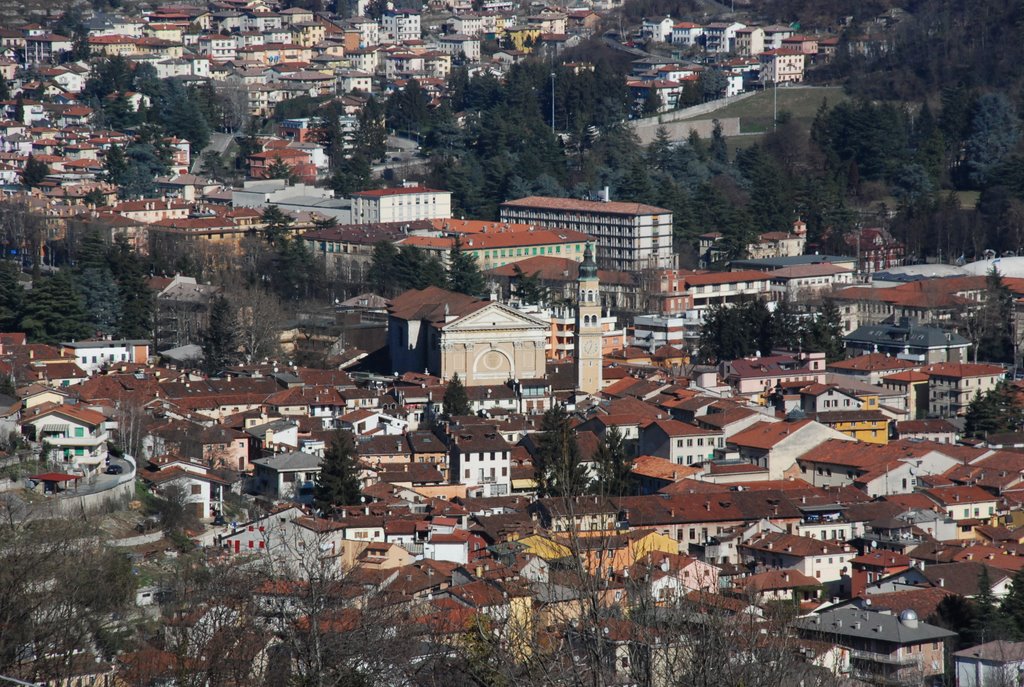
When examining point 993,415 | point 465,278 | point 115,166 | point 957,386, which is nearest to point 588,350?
point 957,386

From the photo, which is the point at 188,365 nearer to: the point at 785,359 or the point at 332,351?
the point at 332,351

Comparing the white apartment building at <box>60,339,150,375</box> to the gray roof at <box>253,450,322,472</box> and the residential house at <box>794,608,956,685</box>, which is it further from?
the residential house at <box>794,608,956,685</box>

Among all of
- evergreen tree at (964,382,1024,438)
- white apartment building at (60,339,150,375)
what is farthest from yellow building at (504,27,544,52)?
evergreen tree at (964,382,1024,438)

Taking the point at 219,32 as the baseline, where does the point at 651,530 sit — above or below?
below

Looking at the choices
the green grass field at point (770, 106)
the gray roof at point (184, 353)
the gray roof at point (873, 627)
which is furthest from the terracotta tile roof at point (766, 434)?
the green grass field at point (770, 106)

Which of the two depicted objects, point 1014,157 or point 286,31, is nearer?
point 1014,157

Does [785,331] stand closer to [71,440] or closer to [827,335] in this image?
[827,335]

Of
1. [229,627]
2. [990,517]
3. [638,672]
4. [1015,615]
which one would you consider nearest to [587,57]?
[990,517]
